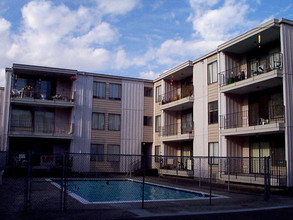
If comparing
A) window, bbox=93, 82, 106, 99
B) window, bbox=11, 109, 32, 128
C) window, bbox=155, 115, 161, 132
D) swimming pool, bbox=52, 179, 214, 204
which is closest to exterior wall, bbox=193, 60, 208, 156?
window, bbox=155, 115, 161, 132

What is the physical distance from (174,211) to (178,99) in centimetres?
1847

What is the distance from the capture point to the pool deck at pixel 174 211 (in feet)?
32.9

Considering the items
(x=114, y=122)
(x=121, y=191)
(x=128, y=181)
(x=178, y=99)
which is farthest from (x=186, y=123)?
(x=128, y=181)

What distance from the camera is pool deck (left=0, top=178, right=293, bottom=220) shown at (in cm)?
1003

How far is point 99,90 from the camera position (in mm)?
31688

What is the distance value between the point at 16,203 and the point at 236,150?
50.0ft

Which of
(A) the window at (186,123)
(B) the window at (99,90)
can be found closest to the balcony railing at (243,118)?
(A) the window at (186,123)

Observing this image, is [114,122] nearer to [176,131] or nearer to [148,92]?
[148,92]

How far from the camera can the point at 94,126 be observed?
31.2 meters

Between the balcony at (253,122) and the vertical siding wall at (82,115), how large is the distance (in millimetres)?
12863

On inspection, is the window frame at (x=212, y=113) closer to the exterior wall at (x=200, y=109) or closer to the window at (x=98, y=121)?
the exterior wall at (x=200, y=109)

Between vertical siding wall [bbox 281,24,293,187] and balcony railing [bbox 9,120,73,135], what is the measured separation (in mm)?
18168

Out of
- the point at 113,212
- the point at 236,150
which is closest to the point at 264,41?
the point at 236,150

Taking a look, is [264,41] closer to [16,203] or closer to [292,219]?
[292,219]
